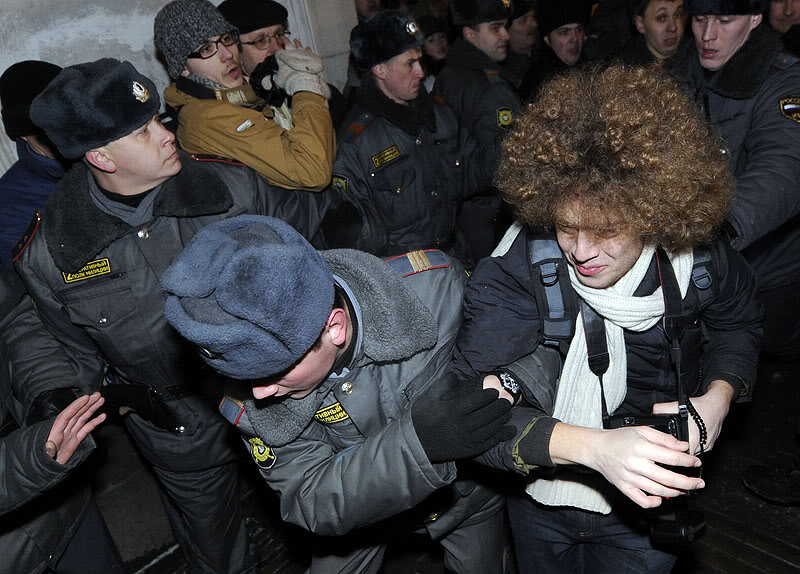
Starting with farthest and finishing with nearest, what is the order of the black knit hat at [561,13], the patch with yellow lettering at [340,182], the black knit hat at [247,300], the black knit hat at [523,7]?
1. the black knit hat at [523,7]
2. the black knit hat at [561,13]
3. the patch with yellow lettering at [340,182]
4. the black knit hat at [247,300]

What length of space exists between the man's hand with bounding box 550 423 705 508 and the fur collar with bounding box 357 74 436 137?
2.68 metres

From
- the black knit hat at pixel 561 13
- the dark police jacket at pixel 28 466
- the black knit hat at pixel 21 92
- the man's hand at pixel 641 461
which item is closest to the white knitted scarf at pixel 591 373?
the man's hand at pixel 641 461

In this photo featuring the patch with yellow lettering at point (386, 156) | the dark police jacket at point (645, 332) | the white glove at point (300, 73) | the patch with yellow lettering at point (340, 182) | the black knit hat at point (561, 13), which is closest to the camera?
the dark police jacket at point (645, 332)

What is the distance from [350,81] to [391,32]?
125 cm

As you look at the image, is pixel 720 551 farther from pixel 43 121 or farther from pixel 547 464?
pixel 43 121

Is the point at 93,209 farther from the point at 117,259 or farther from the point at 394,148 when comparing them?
the point at 394,148

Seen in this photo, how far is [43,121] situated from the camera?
2539 millimetres

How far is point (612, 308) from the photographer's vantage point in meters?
1.85

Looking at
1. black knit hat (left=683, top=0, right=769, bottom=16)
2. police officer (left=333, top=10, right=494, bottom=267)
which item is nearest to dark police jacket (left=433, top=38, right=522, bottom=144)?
police officer (left=333, top=10, right=494, bottom=267)

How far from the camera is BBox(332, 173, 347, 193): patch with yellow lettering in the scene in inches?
149

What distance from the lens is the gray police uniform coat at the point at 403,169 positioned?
12.7 feet

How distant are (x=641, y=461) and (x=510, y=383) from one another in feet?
1.50

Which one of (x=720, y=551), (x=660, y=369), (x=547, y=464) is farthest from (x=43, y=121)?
(x=720, y=551)

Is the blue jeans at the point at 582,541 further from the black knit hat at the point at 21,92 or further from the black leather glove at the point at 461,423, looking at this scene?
the black knit hat at the point at 21,92
